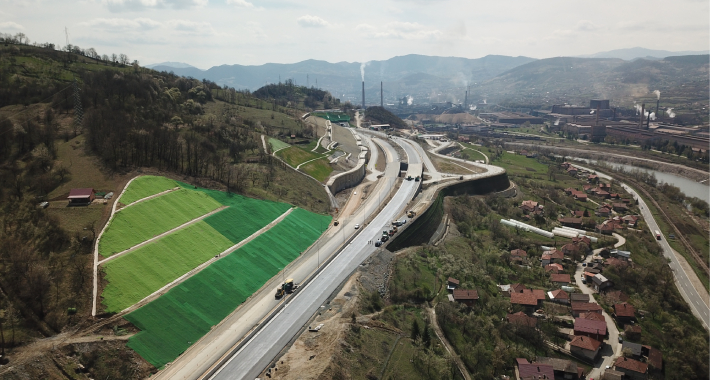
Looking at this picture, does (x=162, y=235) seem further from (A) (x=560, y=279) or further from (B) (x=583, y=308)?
(A) (x=560, y=279)

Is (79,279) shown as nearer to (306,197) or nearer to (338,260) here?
(338,260)

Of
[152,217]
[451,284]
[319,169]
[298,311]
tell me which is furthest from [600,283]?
[152,217]

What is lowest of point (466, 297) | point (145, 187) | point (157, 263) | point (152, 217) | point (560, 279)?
point (560, 279)

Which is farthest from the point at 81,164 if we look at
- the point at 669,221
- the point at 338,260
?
the point at 669,221

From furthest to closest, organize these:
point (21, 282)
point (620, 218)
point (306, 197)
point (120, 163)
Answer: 1. point (620, 218)
2. point (306, 197)
3. point (120, 163)
4. point (21, 282)

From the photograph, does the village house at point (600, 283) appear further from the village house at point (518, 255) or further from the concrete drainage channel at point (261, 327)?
the concrete drainage channel at point (261, 327)

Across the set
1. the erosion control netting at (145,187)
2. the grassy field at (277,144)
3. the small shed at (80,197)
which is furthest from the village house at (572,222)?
the small shed at (80,197)

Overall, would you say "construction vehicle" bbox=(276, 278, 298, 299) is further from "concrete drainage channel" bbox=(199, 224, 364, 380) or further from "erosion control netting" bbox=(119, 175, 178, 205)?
"erosion control netting" bbox=(119, 175, 178, 205)
